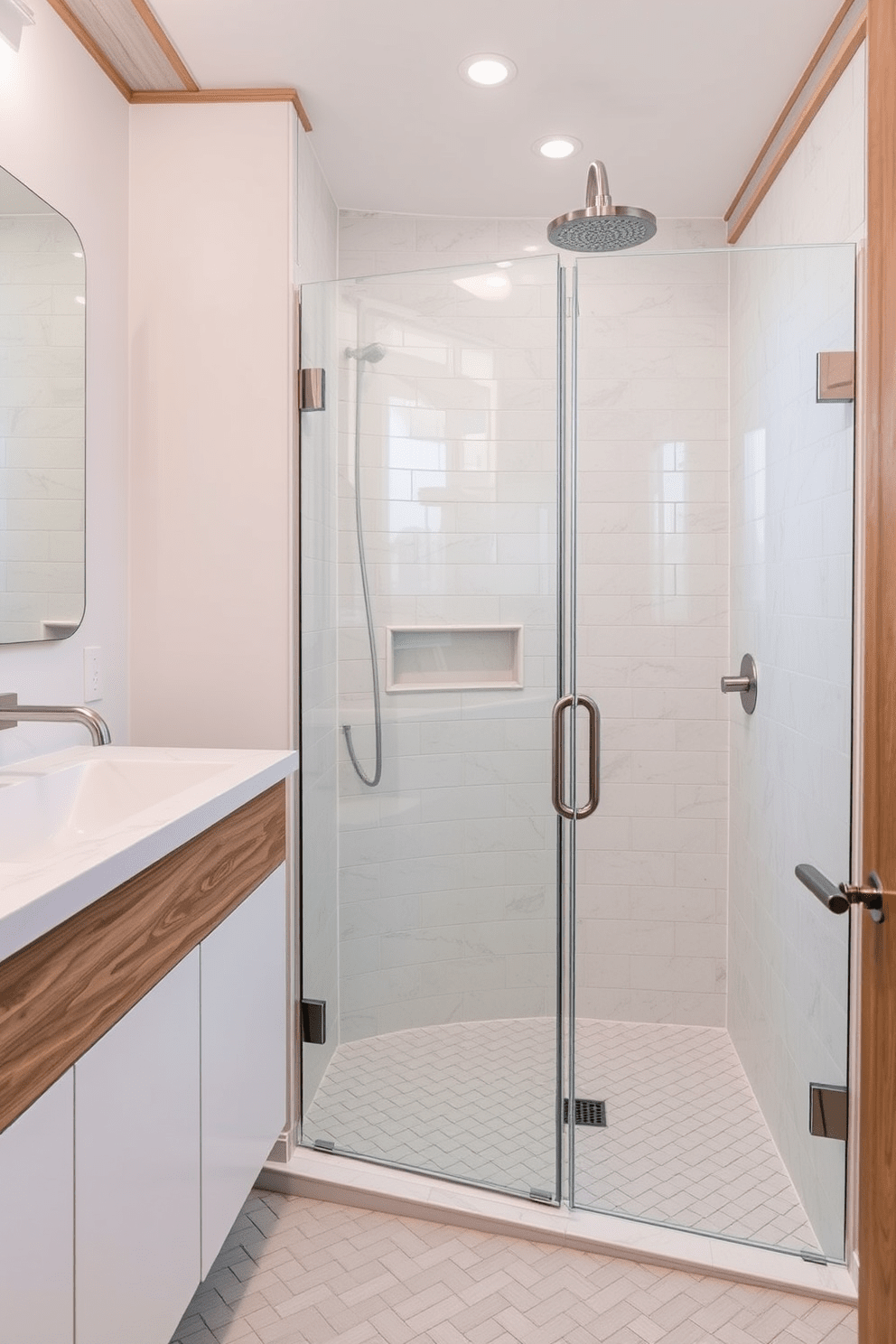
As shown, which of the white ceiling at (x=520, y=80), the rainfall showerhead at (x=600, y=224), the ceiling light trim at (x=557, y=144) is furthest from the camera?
the ceiling light trim at (x=557, y=144)

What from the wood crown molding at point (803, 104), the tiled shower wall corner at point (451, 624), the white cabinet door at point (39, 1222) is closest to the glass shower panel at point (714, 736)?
the tiled shower wall corner at point (451, 624)

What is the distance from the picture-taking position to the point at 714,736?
218cm

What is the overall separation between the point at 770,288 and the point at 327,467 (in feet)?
3.45

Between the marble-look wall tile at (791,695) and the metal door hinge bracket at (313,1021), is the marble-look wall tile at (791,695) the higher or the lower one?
the higher one

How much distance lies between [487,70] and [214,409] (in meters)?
0.98

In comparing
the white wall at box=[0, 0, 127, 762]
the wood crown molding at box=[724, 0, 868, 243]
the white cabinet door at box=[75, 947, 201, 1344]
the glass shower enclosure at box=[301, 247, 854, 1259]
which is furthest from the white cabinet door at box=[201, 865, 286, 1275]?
the wood crown molding at box=[724, 0, 868, 243]

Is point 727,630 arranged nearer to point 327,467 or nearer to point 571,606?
point 571,606

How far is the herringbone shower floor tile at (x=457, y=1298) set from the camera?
1673 millimetres

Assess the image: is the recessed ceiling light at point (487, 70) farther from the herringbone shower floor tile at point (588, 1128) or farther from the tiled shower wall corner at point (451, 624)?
the herringbone shower floor tile at point (588, 1128)

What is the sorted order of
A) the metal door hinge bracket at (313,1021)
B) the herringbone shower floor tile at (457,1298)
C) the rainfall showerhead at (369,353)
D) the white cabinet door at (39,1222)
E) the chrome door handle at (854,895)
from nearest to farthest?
the white cabinet door at (39,1222)
the chrome door handle at (854,895)
the herringbone shower floor tile at (457,1298)
the rainfall showerhead at (369,353)
the metal door hinge bracket at (313,1021)

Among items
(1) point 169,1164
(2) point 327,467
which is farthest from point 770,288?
(1) point 169,1164

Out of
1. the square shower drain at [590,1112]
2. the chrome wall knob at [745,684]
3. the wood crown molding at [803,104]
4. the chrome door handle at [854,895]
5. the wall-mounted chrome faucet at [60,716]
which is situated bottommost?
the square shower drain at [590,1112]

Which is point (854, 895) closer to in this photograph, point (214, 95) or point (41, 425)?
point (41, 425)

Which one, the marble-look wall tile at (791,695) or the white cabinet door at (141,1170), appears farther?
the marble-look wall tile at (791,695)
